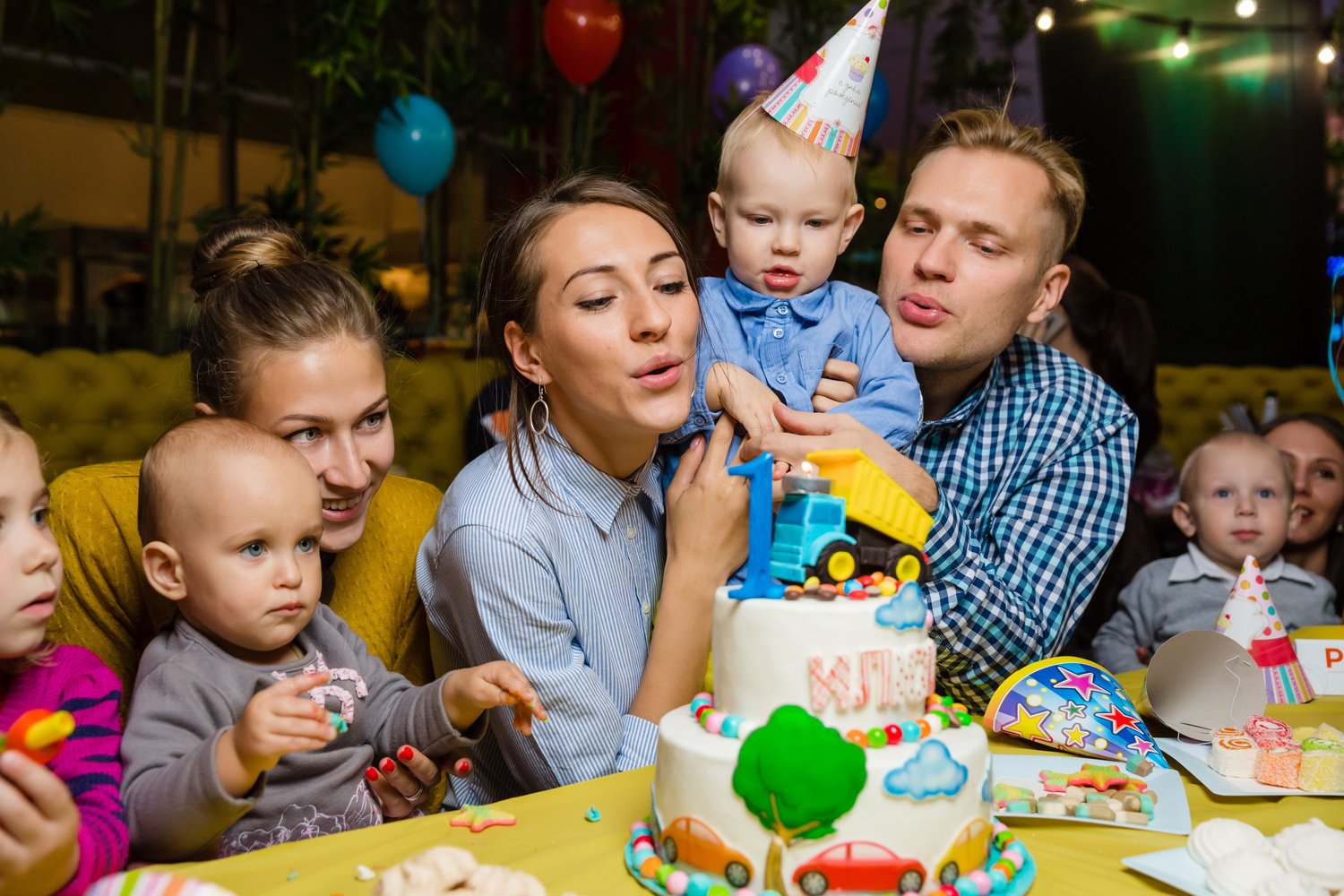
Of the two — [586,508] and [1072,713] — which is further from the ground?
[586,508]

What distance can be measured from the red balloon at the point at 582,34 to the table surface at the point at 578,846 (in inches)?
166

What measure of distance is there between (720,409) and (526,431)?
12.5 inches

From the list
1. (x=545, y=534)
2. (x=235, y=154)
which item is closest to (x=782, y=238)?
(x=545, y=534)

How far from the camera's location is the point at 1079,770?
A: 4.16ft

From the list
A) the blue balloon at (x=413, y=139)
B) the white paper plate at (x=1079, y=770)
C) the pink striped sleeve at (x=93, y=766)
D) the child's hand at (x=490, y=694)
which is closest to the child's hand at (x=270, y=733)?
the pink striped sleeve at (x=93, y=766)

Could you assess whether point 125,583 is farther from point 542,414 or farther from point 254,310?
point 542,414

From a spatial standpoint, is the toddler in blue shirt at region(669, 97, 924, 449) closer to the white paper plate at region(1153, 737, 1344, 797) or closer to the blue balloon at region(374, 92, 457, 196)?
the white paper plate at region(1153, 737, 1344, 797)

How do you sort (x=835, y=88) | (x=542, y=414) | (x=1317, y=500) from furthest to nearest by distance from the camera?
(x=1317, y=500) < (x=835, y=88) < (x=542, y=414)

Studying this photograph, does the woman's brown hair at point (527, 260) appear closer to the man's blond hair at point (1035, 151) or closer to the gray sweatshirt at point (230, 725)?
the gray sweatshirt at point (230, 725)

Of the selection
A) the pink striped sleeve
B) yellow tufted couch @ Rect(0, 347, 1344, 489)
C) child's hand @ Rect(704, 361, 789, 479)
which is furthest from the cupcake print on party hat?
yellow tufted couch @ Rect(0, 347, 1344, 489)

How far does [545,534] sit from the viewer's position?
138 centimetres

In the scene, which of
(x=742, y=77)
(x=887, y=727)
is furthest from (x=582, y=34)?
(x=887, y=727)

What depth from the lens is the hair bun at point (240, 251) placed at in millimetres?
1654

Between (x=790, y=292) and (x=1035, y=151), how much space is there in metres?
0.52
